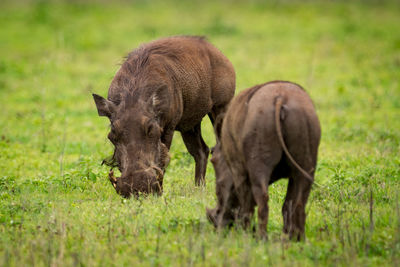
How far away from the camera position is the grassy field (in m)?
4.96

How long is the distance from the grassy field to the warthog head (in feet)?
0.75

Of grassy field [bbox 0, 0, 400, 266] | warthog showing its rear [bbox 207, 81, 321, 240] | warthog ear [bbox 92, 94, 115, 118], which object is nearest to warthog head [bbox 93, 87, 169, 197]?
warthog ear [bbox 92, 94, 115, 118]

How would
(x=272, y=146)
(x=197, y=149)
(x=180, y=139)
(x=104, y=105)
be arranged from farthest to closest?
(x=180, y=139), (x=197, y=149), (x=104, y=105), (x=272, y=146)

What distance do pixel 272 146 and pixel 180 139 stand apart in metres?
6.58

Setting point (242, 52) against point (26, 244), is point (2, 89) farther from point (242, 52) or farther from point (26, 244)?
point (26, 244)

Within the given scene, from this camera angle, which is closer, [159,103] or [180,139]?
[159,103]

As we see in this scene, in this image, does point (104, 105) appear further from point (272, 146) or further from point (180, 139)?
point (180, 139)

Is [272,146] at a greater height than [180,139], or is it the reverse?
[272,146]

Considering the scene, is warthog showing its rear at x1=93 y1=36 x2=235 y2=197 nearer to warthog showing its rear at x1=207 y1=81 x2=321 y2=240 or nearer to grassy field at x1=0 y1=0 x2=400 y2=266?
grassy field at x1=0 y1=0 x2=400 y2=266

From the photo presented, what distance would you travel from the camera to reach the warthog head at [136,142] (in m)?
6.52

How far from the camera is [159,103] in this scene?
6938 mm

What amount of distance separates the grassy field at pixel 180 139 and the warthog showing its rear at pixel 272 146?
314mm

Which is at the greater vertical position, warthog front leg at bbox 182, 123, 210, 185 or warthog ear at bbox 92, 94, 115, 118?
warthog ear at bbox 92, 94, 115, 118

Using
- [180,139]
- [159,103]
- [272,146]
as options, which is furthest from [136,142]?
[180,139]
